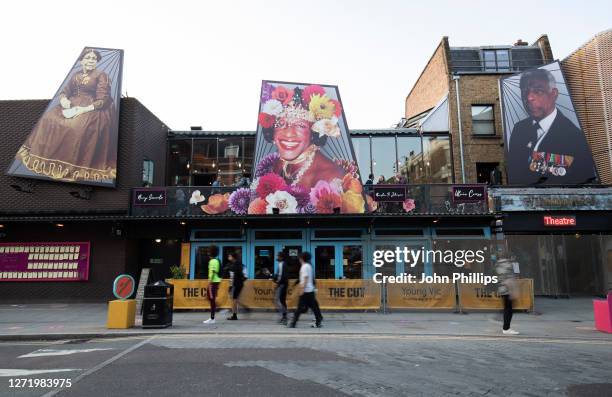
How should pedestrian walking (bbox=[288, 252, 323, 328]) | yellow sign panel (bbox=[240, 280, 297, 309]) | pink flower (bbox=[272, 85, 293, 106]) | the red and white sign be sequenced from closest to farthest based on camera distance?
1. pedestrian walking (bbox=[288, 252, 323, 328])
2. yellow sign panel (bbox=[240, 280, 297, 309])
3. pink flower (bbox=[272, 85, 293, 106])
4. the red and white sign

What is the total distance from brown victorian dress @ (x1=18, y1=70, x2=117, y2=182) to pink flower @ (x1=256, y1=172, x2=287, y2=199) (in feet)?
18.3

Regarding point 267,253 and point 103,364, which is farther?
point 267,253

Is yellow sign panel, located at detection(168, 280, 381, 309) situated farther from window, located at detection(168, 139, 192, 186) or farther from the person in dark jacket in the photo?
the person in dark jacket

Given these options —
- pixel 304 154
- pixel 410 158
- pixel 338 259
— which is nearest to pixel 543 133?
pixel 410 158

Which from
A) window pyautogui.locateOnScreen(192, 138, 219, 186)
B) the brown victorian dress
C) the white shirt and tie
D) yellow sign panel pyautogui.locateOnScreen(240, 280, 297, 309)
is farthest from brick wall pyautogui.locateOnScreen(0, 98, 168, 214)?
the white shirt and tie

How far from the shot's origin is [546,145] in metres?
18.9

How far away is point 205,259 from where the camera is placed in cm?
1662

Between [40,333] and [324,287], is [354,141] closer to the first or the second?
[324,287]

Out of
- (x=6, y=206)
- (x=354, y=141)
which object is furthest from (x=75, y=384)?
(x=354, y=141)

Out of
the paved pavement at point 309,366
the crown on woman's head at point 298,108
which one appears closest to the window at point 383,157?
the crown on woman's head at point 298,108

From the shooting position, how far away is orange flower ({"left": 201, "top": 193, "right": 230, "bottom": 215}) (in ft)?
54.4

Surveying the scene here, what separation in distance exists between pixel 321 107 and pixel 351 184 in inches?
134

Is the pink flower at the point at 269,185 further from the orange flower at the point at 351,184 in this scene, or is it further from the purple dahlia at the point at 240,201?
the orange flower at the point at 351,184

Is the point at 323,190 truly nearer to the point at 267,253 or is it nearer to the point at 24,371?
the point at 267,253
